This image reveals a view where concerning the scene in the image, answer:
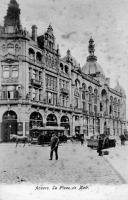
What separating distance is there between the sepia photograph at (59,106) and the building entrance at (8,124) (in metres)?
0.13

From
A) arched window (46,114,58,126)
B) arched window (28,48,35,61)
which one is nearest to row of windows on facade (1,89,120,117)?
arched window (46,114,58,126)

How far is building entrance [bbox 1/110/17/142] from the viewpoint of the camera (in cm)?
3691

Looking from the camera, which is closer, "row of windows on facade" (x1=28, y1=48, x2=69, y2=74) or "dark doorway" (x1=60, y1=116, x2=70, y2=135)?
"row of windows on facade" (x1=28, y1=48, x2=69, y2=74)

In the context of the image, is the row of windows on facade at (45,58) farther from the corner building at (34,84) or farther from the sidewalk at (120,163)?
the sidewalk at (120,163)

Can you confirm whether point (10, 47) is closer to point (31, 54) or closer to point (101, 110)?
point (31, 54)

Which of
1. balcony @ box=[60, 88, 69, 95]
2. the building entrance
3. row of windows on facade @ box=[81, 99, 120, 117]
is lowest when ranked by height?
the building entrance

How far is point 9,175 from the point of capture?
12.0 metres

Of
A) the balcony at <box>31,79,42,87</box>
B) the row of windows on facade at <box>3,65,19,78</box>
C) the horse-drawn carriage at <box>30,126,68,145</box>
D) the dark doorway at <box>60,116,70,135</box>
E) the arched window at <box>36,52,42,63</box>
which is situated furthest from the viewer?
the dark doorway at <box>60,116,70,135</box>

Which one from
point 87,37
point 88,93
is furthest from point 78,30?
point 88,93

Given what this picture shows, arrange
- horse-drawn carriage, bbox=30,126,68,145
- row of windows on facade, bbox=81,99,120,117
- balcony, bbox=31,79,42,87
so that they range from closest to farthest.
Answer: horse-drawn carriage, bbox=30,126,68,145, balcony, bbox=31,79,42,87, row of windows on facade, bbox=81,99,120,117

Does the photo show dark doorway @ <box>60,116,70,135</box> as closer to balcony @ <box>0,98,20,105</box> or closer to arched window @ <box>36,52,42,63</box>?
arched window @ <box>36,52,42,63</box>

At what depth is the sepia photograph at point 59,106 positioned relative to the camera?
11.3 metres

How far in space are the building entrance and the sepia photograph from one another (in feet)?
0.41

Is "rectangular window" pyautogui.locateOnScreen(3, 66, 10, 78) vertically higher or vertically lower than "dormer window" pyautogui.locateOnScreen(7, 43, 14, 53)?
lower
